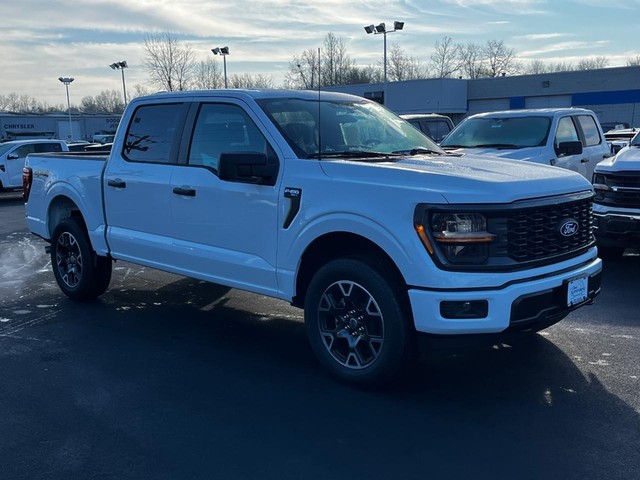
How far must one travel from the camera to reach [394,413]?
4082mm

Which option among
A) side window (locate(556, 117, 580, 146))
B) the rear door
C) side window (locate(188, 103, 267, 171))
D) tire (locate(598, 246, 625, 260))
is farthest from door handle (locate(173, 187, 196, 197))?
side window (locate(556, 117, 580, 146))

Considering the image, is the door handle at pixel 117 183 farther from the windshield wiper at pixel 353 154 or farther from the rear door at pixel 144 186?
the windshield wiper at pixel 353 154

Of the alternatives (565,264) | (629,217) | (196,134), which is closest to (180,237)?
(196,134)

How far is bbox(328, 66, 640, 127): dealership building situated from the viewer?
1948 inches

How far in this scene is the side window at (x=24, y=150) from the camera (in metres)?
19.7

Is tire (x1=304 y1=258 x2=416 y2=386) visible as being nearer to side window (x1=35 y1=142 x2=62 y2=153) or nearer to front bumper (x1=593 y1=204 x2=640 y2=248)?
front bumper (x1=593 y1=204 x2=640 y2=248)

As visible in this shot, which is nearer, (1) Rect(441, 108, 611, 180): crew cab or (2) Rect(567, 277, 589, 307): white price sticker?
(2) Rect(567, 277, 589, 307): white price sticker

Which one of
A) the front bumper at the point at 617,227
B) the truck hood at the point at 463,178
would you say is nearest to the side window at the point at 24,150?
the front bumper at the point at 617,227

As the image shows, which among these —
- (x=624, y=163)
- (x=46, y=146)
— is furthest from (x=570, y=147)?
(x=46, y=146)

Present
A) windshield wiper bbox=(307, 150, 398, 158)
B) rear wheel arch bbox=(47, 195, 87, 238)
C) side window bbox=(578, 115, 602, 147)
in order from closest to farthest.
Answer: windshield wiper bbox=(307, 150, 398, 158) < rear wheel arch bbox=(47, 195, 87, 238) < side window bbox=(578, 115, 602, 147)

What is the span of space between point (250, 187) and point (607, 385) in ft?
9.54

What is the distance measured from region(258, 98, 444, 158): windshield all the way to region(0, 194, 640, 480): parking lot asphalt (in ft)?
5.51

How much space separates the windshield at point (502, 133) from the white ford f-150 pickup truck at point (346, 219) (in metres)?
4.76

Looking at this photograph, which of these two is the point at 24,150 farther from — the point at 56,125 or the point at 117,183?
the point at 56,125
